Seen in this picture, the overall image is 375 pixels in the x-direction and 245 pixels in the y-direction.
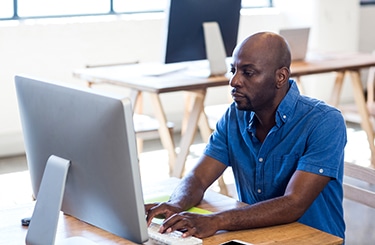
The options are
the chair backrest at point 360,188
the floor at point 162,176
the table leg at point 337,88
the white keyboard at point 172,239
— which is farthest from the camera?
the table leg at point 337,88

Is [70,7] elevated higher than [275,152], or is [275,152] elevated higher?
[70,7]

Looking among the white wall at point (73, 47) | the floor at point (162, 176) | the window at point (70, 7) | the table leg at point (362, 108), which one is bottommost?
the floor at point (162, 176)

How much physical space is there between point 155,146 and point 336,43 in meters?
2.38

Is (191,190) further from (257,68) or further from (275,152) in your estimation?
(257,68)

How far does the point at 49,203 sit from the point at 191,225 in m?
0.40

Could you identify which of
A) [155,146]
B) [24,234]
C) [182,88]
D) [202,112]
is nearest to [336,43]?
[155,146]

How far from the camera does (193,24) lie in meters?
4.59

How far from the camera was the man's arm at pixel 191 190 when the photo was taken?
2.27m

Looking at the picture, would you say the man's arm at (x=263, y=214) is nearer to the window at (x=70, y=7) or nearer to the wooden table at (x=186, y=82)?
the wooden table at (x=186, y=82)

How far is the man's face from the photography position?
233 cm

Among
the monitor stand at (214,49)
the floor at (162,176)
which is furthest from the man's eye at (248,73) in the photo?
the monitor stand at (214,49)

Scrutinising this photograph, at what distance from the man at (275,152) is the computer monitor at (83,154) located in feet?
1.11

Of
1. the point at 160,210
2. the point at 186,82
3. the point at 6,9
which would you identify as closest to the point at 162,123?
the point at 186,82

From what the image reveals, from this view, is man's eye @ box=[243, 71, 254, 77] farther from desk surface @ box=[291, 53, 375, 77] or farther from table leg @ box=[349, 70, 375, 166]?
table leg @ box=[349, 70, 375, 166]
